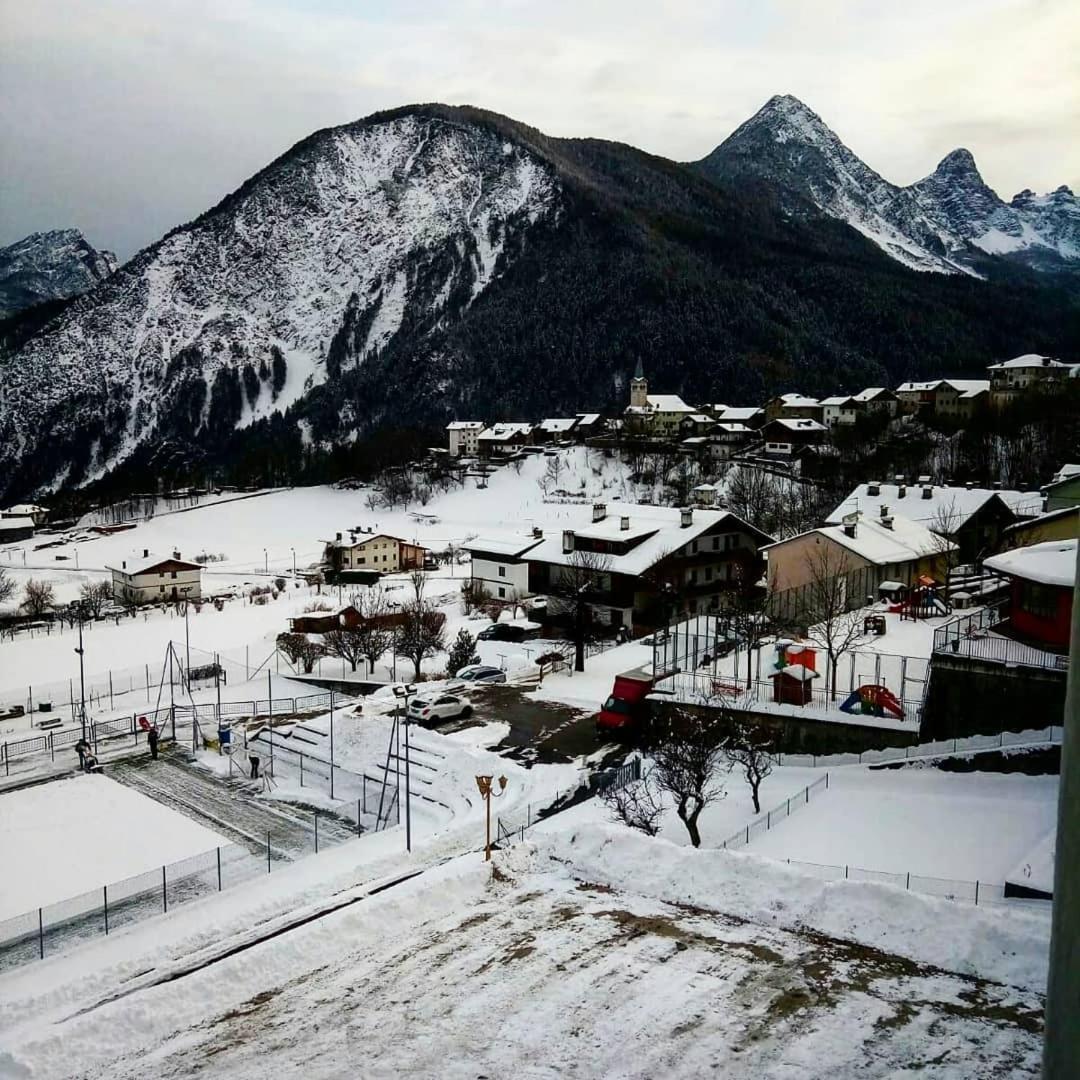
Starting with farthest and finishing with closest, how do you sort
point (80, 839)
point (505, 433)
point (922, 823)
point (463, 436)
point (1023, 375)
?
point (463, 436)
point (505, 433)
point (1023, 375)
point (80, 839)
point (922, 823)

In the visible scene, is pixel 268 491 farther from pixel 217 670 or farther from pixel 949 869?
pixel 949 869

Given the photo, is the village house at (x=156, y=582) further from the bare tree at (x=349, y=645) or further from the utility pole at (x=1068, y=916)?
the utility pole at (x=1068, y=916)

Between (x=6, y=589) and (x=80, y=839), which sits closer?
(x=80, y=839)

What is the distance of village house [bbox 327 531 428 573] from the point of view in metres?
71.8

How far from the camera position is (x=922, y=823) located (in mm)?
17719

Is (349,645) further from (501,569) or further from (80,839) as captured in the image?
(501,569)

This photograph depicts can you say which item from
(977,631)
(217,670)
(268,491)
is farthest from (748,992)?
(268,491)

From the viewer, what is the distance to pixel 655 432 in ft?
351

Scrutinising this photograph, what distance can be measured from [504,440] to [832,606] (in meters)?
93.2

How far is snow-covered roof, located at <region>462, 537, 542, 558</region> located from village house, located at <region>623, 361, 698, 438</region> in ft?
181

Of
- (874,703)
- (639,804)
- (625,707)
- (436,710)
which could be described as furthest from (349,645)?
(874,703)

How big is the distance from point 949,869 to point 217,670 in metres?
24.7

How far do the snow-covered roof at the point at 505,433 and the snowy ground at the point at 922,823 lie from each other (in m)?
100

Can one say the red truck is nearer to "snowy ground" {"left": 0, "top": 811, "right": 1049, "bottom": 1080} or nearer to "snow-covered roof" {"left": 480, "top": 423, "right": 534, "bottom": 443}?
"snowy ground" {"left": 0, "top": 811, "right": 1049, "bottom": 1080}
